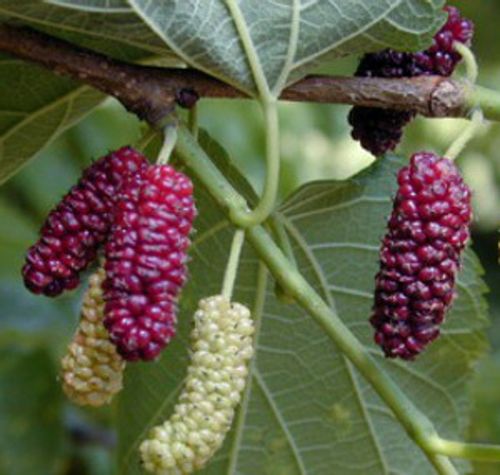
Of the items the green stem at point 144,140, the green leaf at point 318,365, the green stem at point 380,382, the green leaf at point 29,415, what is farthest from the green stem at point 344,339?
the green leaf at point 29,415

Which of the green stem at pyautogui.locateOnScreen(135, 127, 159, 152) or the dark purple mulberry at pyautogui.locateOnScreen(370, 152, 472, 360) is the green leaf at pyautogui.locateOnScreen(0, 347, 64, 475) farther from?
the dark purple mulberry at pyautogui.locateOnScreen(370, 152, 472, 360)

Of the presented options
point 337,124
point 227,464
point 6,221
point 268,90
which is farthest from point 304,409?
point 337,124

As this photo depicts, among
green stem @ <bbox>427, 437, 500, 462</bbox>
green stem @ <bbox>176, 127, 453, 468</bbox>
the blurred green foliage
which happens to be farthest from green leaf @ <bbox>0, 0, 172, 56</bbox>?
the blurred green foliage

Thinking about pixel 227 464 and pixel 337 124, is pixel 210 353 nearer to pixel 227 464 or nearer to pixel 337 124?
pixel 227 464

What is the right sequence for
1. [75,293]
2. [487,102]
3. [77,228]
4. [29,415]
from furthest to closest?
[75,293] → [29,415] → [487,102] → [77,228]

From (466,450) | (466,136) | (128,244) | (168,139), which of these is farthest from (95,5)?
(466,450)

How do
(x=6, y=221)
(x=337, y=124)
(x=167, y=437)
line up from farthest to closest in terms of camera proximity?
(x=337, y=124)
(x=6, y=221)
(x=167, y=437)

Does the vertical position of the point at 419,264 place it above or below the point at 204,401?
above

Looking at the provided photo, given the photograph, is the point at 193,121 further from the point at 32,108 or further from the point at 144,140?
the point at 32,108
